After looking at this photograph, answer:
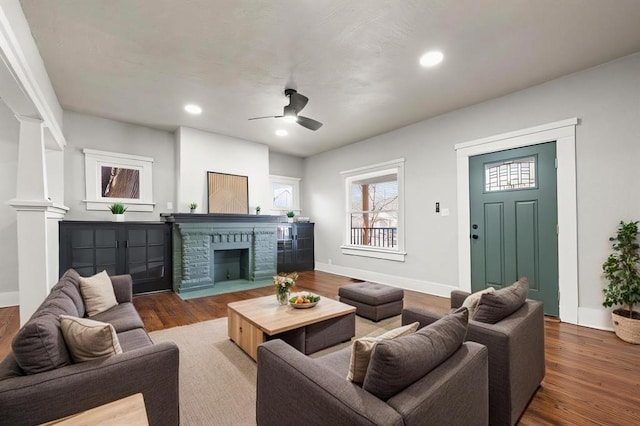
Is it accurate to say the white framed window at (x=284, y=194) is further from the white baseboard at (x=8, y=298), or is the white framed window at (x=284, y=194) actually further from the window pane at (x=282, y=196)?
the white baseboard at (x=8, y=298)

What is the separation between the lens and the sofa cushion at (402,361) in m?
0.98

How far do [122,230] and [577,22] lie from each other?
585 centimetres

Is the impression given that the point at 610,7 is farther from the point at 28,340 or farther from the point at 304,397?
the point at 28,340

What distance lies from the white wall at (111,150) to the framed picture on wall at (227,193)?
0.74 meters

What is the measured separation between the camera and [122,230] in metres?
4.28

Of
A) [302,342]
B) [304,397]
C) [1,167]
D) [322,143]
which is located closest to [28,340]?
[304,397]

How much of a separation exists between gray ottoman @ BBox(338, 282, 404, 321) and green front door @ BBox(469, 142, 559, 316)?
4.64ft

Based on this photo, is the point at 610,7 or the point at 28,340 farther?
the point at 610,7

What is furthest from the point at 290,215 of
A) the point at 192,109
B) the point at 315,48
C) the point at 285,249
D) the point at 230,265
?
the point at 315,48

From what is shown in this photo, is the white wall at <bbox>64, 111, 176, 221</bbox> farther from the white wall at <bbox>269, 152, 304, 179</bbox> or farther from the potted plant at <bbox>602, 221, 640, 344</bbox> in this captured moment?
the potted plant at <bbox>602, 221, 640, 344</bbox>

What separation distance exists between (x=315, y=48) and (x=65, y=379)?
290 cm

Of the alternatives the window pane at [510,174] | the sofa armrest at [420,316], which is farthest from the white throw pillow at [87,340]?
the window pane at [510,174]

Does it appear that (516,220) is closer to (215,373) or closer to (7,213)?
(215,373)

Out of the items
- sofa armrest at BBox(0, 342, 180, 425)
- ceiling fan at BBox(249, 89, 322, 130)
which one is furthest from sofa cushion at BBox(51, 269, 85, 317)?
ceiling fan at BBox(249, 89, 322, 130)
